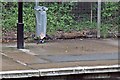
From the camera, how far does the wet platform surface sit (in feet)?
25.6

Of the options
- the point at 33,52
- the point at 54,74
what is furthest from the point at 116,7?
the point at 54,74

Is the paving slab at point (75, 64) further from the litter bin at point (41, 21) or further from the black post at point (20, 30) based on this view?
the litter bin at point (41, 21)

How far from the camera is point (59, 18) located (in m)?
12.4

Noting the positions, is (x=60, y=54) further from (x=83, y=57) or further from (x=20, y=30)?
(x=20, y=30)

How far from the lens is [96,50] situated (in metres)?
10.0

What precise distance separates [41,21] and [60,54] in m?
2.26

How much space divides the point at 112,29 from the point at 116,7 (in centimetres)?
78

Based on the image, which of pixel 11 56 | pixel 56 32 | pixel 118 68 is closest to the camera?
pixel 118 68

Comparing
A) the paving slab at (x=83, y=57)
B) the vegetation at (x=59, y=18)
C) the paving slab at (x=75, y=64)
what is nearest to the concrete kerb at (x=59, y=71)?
the paving slab at (x=75, y=64)

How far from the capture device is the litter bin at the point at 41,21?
444 inches

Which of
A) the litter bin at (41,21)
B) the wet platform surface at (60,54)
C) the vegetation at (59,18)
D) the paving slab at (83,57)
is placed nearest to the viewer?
the wet platform surface at (60,54)

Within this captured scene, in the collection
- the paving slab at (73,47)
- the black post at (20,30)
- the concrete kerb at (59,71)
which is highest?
the black post at (20,30)

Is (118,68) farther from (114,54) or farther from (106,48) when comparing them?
(106,48)

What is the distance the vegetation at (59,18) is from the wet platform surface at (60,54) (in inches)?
31.2
